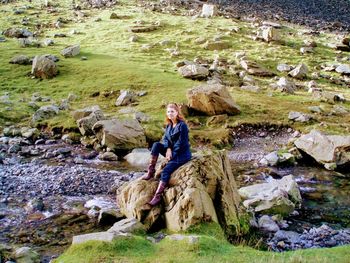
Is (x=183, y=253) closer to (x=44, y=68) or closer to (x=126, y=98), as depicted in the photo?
(x=126, y=98)

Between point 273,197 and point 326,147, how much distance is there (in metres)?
7.28

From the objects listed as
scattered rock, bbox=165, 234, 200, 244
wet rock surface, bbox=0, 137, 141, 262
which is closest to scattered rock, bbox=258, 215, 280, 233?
scattered rock, bbox=165, 234, 200, 244

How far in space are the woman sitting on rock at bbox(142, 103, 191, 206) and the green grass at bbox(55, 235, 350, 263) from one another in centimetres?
284

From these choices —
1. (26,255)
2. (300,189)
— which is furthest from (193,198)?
(300,189)

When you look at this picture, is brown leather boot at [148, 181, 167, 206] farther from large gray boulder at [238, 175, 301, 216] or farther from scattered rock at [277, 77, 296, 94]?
scattered rock at [277, 77, 296, 94]

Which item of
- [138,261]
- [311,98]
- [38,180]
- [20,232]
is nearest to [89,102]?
[38,180]

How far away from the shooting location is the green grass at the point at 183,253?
10.5 m

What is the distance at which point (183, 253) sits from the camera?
425 inches

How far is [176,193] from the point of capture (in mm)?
13852

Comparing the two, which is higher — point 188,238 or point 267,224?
point 188,238

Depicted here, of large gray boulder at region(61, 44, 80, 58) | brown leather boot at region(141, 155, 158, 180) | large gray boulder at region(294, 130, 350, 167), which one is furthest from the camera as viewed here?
large gray boulder at region(61, 44, 80, 58)

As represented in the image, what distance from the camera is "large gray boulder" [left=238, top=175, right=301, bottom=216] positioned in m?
16.1

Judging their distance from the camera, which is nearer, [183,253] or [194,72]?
[183,253]

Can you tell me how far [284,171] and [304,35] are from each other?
3526 cm
